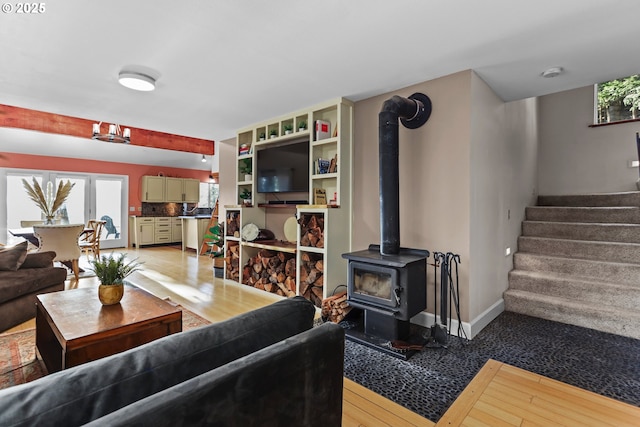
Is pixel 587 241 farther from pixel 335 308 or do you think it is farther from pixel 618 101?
pixel 335 308

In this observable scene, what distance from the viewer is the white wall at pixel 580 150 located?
4.71 metres

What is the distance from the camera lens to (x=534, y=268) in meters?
3.79

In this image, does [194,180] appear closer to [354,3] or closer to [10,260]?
[10,260]

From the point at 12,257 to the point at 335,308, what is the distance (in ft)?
10.8

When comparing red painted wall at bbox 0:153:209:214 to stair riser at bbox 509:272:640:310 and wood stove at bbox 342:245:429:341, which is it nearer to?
wood stove at bbox 342:245:429:341

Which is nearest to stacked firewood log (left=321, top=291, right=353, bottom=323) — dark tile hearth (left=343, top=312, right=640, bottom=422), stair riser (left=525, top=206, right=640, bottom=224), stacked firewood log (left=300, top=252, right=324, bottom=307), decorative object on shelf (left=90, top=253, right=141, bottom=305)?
dark tile hearth (left=343, top=312, right=640, bottom=422)

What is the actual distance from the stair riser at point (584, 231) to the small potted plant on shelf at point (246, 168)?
3895mm

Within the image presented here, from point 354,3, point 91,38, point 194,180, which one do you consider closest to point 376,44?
point 354,3

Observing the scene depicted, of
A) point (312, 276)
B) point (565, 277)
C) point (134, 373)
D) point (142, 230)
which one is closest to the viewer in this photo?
point (134, 373)

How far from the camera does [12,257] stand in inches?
125

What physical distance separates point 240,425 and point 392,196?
2237mm

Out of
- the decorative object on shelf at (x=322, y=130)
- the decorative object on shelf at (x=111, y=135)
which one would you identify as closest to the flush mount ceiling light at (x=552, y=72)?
the decorative object on shelf at (x=322, y=130)

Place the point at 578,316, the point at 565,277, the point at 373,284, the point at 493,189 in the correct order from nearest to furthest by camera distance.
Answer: the point at 373,284
the point at 578,316
the point at 493,189
the point at 565,277

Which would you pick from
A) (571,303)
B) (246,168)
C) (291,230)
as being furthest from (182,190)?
(571,303)
